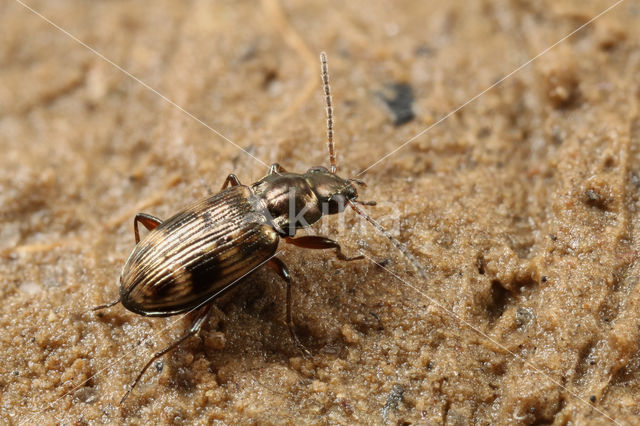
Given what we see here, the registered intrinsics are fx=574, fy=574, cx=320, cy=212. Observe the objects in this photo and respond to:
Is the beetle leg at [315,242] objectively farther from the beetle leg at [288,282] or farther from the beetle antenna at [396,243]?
the beetle antenna at [396,243]

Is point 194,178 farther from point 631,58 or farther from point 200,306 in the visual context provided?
point 631,58

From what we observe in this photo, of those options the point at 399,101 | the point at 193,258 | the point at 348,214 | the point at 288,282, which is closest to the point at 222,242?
the point at 193,258

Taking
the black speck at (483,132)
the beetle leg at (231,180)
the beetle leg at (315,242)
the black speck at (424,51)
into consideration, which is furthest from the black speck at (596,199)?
the beetle leg at (231,180)

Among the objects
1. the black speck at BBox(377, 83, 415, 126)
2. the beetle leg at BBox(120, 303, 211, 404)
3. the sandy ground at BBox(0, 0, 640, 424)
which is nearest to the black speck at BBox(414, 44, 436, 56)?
the sandy ground at BBox(0, 0, 640, 424)

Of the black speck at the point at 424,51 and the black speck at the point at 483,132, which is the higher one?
the black speck at the point at 424,51

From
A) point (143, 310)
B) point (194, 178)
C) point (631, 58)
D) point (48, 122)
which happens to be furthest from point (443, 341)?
point (48, 122)

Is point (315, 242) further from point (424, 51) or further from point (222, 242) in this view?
point (424, 51)

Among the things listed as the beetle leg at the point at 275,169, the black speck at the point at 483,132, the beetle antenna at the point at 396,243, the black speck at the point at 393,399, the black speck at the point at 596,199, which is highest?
the black speck at the point at 483,132
